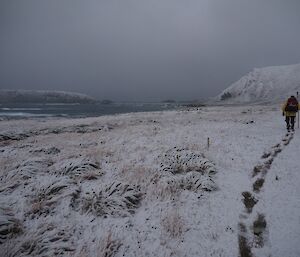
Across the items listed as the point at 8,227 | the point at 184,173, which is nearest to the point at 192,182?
the point at 184,173

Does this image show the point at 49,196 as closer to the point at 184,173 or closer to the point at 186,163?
the point at 184,173

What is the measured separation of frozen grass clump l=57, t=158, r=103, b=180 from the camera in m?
11.2

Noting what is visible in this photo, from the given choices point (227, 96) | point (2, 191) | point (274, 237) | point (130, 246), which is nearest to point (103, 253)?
point (130, 246)

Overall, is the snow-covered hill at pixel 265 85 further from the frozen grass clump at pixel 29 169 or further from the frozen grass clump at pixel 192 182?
the frozen grass clump at pixel 29 169

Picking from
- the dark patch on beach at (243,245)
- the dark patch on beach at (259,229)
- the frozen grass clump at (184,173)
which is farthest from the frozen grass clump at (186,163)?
the dark patch on beach at (243,245)

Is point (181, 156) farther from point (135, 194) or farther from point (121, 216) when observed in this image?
point (121, 216)

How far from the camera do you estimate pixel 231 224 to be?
25.3 ft

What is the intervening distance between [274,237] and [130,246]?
4086 mm

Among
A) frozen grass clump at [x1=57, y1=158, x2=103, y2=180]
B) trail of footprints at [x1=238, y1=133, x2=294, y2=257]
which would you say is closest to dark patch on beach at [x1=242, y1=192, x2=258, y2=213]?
trail of footprints at [x1=238, y1=133, x2=294, y2=257]

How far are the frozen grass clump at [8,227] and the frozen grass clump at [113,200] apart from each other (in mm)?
2005

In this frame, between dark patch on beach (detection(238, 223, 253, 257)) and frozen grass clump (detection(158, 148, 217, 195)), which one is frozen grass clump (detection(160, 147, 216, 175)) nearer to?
frozen grass clump (detection(158, 148, 217, 195))

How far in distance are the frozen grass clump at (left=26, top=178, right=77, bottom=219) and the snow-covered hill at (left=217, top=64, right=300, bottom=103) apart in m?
141

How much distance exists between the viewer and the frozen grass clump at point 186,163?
1197 cm

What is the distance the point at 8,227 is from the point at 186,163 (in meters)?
8.19
